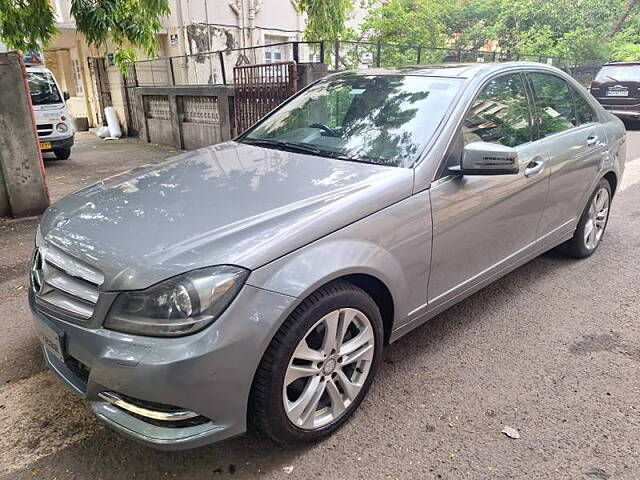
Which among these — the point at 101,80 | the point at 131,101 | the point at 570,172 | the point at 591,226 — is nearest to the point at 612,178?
the point at 591,226

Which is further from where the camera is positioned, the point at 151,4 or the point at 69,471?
the point at 151,4

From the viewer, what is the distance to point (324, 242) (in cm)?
221

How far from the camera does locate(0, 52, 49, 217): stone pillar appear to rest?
18.2ft

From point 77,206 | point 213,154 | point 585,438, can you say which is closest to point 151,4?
point 213,154

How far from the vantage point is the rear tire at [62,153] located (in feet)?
34.9

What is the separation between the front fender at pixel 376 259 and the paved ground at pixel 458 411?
0.53 m

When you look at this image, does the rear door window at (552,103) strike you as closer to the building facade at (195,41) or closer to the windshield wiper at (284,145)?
the windshield wiper at (284,145)

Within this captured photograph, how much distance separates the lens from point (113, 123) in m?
15.2

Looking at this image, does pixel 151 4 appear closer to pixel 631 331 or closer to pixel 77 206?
pixel 77 206

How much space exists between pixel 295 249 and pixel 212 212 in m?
0.45

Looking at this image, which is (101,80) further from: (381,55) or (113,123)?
(381,55)

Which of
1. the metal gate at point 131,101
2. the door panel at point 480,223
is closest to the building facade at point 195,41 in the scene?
the metal gate at point 131,101

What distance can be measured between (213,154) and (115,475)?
77.1 inches

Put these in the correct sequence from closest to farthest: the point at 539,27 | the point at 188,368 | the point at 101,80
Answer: the point at 188,368
the point at 101,80
the point at 539,27
